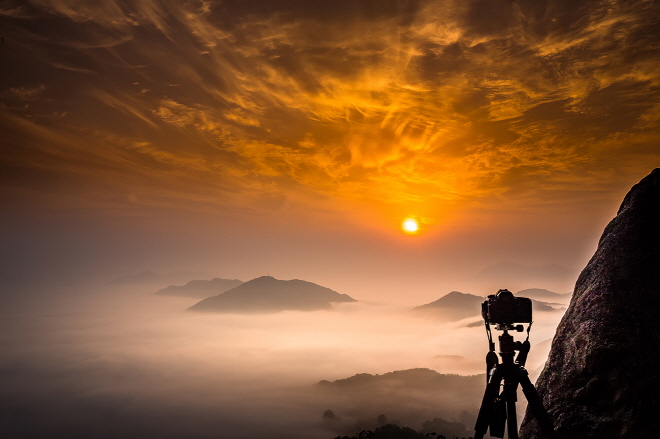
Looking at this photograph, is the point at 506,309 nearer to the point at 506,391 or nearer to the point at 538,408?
the point at 506,391

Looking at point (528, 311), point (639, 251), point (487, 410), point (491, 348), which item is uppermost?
point (639, 251)

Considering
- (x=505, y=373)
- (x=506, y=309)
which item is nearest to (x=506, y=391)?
(x=505, y=373)

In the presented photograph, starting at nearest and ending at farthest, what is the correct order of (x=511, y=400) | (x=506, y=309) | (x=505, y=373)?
1. (x=505, y=373)
2. (x=511, y=400)
3. (x=506, y=309)

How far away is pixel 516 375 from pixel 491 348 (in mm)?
461

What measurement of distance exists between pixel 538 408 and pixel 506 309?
→ 1.38m

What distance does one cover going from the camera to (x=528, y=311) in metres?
5.32

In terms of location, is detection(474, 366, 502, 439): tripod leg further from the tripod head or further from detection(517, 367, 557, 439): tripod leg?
detection(517, 367, 557, 439): tripod leg

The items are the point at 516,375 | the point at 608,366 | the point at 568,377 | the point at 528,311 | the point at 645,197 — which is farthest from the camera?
the point at 645,197

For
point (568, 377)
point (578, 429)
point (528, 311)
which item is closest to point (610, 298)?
point (568, 377)

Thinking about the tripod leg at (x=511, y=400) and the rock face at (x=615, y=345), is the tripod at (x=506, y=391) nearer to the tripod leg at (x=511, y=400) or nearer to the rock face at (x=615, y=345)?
the tripod leg at (x=511, y=400)

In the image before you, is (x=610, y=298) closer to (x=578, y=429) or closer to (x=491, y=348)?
(x=578, y=429)

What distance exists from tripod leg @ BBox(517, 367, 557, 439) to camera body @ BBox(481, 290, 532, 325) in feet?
2.32

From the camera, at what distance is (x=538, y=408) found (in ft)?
15.9

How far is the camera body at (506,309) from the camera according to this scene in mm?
5168
